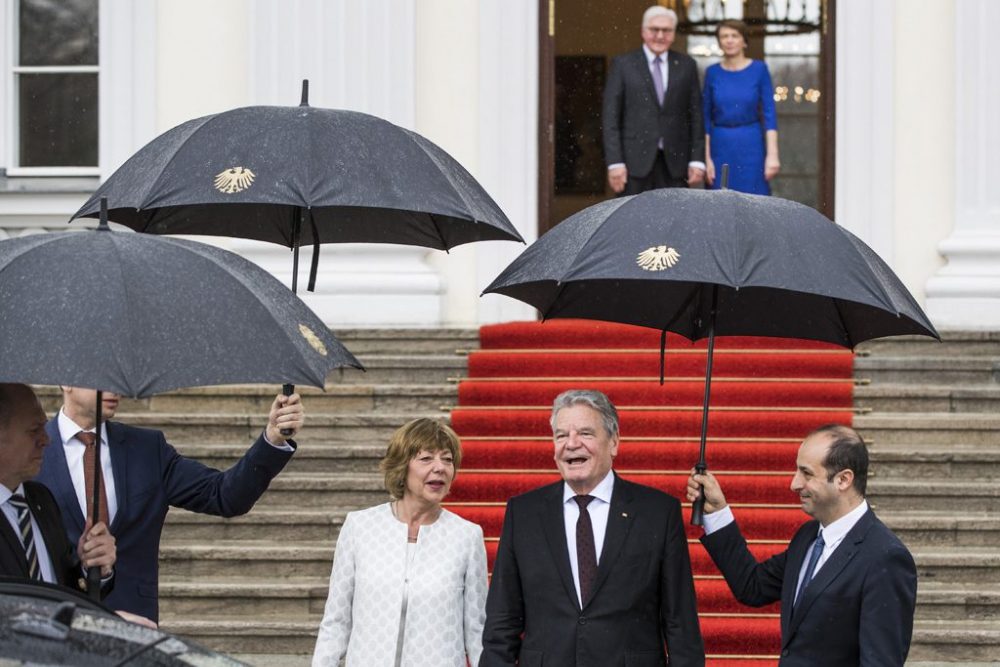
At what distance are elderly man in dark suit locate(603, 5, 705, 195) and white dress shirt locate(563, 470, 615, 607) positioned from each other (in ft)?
18.8

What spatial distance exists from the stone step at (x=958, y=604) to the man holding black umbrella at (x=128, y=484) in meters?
4.00

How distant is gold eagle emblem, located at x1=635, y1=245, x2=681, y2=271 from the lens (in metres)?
5.30

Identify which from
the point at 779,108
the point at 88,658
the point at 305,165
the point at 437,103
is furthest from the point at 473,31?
the point at 88,658

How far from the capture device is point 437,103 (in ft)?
38.6

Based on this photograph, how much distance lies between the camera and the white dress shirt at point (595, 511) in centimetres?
566

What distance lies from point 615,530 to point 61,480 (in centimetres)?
175

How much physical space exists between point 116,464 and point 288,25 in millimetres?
6125

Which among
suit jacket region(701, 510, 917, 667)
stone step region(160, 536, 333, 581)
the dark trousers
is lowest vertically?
stone step region(160, 536, 333, 581)

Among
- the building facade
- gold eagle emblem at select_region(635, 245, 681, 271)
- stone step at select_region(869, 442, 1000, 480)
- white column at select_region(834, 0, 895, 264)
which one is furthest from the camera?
white column at select_region(834, 0, 895, 264)

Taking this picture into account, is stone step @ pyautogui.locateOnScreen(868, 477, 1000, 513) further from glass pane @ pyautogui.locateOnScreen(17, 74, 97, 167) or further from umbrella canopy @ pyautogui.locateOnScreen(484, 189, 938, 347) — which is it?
glass pane @ pyautogui.locateOnScreen(17, 74, 97, 167)

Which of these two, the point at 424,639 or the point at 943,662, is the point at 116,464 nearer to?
the point at 424,639

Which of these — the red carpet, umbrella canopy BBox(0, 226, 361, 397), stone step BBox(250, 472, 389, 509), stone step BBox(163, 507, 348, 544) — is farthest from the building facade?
umbrella canopy BBox(0, 226, 361, 397)

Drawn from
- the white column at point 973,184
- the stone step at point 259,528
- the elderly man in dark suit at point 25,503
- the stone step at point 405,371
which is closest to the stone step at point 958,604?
the stone step at point 259,528

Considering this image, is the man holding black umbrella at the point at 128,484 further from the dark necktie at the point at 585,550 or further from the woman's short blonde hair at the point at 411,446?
the dark necktie at the point at 585,550
